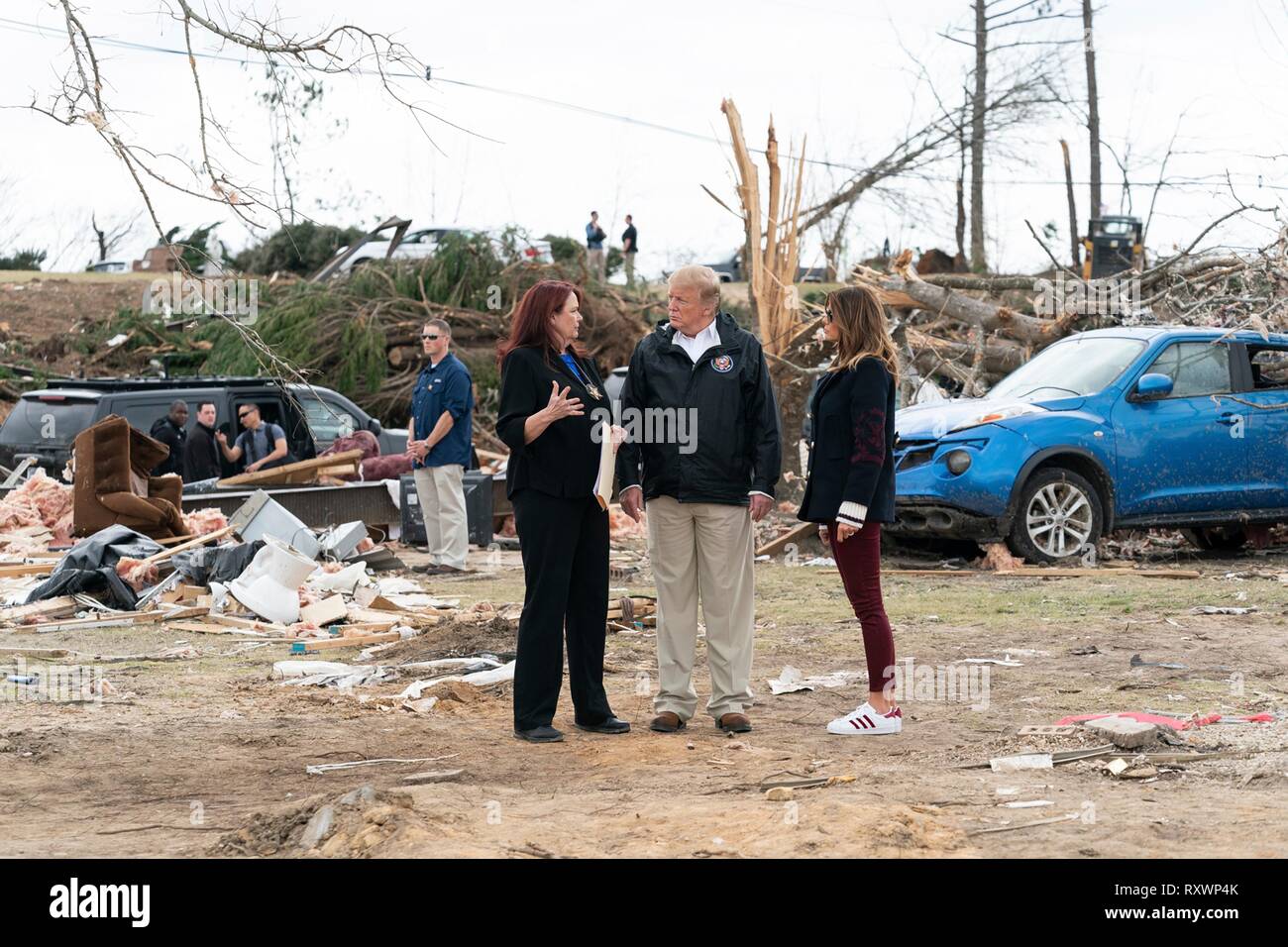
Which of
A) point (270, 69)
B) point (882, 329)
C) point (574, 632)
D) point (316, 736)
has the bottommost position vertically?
point (316, 736)

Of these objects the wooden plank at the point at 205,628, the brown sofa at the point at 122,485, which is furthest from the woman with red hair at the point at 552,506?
the brown sofa at the point at 122,485

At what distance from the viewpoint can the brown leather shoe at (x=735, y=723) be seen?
264 inches

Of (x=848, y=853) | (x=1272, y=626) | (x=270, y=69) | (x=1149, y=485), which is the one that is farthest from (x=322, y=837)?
(x=1149, y=485)

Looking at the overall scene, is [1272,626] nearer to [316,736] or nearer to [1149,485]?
[1149,485]

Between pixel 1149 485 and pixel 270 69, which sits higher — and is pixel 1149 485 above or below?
below

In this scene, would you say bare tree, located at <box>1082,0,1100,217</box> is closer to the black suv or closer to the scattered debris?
the black suv

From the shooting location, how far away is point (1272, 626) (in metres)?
9.61

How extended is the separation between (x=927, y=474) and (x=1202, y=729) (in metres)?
6.22

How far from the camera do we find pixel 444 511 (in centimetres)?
1353

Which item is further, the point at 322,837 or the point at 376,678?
the point at 376,678

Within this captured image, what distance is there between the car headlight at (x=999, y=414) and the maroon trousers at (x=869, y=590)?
20.3 ft

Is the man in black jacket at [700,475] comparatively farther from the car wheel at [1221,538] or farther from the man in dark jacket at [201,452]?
the man in dark jacket at [201,452]

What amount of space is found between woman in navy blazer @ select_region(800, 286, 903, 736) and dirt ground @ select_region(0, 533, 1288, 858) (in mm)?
260

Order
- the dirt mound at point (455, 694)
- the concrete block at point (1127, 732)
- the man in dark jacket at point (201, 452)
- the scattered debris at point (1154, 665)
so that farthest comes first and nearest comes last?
the man in dark jacket at point (201, 452) < the scattered debris at point (1154, 665) < the dirt mound at point (455, 694) < the concrete block at point (1127, 732)
